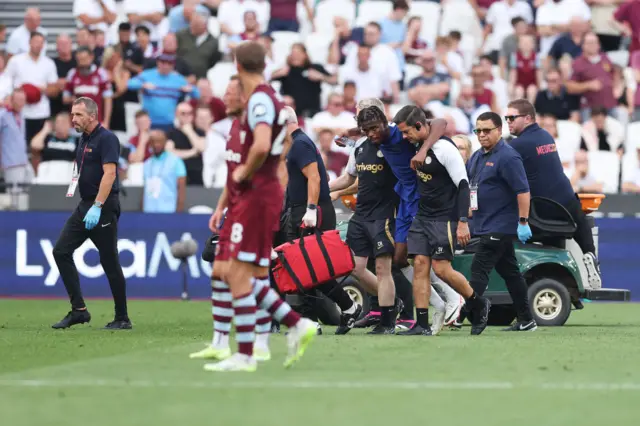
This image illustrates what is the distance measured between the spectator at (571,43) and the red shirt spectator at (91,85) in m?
7.66

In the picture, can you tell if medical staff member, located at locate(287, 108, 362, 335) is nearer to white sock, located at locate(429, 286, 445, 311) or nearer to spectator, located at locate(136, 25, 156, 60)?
white sock, located at locate(429, 286, 445, 311)

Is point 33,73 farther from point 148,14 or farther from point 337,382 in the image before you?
point 337,382

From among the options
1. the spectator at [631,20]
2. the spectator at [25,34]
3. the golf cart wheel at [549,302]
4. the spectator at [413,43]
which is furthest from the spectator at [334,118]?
the golf cart wheel at [549,302]

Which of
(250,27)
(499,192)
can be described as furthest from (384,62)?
(499,192)

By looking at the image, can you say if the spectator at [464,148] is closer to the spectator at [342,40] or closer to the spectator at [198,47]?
the spectator at [342,40]

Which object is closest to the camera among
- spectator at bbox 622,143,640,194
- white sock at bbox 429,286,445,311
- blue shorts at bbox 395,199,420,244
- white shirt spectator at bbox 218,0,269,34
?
blue shorts at bbox 395,199,420,244

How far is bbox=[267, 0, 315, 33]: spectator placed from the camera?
24.5 m

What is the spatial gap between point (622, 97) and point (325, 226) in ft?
38.9

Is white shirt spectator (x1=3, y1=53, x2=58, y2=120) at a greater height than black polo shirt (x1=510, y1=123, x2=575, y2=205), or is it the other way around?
white shirt spectator (x1=3, y1=53, x2=58, y2=120)

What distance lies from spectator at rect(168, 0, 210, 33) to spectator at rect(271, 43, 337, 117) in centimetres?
240

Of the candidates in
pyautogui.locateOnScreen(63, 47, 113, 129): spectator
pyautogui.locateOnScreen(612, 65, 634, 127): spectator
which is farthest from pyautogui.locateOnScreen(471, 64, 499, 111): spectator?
pyautogui.locateOnScreen(63, 47, 113, 129): spectator

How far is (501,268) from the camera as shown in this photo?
43.3 feet

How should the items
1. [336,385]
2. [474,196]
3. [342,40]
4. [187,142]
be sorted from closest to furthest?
[336,385] → [474,196] → [187,142] → [342,40]

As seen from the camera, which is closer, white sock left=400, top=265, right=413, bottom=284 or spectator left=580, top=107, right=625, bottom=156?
white sock left=400, top=265, right=413, bottom=284
